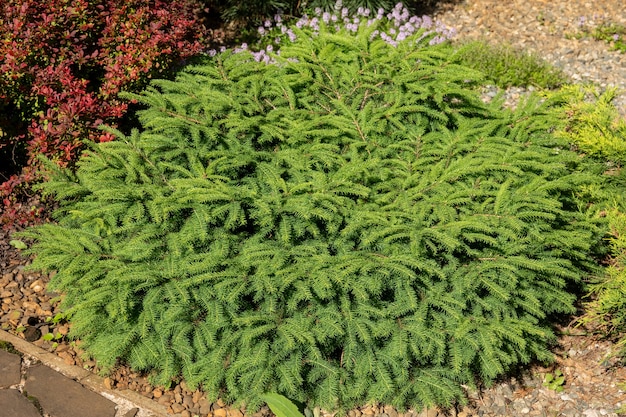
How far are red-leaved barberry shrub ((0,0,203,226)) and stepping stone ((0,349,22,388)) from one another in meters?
1.09

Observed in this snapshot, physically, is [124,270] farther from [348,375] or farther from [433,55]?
[433,55]

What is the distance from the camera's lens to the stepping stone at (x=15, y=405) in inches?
126

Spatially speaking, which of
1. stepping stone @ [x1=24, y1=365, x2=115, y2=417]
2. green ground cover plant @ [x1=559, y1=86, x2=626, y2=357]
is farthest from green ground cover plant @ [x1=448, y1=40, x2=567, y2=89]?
stepping stone @ [x1=24, y1=365, x2=115, y2=417]

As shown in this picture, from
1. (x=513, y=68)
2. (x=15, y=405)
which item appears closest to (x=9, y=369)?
(x=15, y=405)

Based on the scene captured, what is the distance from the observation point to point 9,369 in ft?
11.3

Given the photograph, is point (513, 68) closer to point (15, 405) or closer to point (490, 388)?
point (490, 388)

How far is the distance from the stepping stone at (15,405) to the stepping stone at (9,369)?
0.07 metres

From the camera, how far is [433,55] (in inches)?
160

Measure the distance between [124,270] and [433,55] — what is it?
238cm

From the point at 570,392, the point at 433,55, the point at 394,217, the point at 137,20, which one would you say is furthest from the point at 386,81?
the point at 570,392

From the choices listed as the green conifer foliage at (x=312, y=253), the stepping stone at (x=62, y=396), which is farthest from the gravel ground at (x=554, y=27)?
the stepping stone at (x=62, y=396)

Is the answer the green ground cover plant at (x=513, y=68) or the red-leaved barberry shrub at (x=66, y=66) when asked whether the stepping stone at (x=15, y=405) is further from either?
the green ground cover plant at (x=513, y=68)

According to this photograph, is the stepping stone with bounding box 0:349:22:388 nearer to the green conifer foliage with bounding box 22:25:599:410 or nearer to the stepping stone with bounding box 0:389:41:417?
the stepping stone with bounding box 0:389:41:417

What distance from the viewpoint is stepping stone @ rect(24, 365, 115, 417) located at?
10.7 ft
